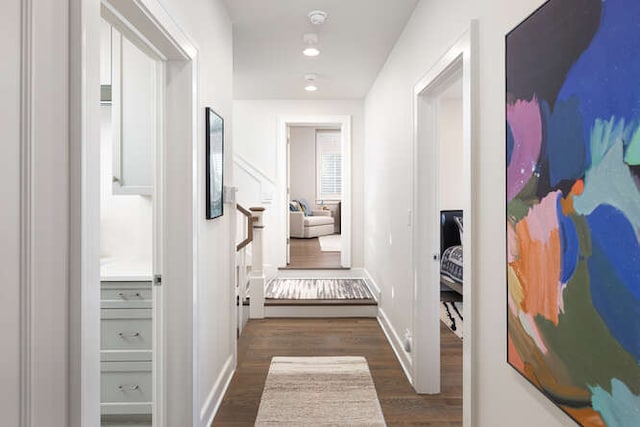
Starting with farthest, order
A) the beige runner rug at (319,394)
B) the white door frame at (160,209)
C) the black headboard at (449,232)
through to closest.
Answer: the black headboard at (449,232) → the beige runner rug at (319,394) → the white door frame at (160,209)

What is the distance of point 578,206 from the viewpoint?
106cm

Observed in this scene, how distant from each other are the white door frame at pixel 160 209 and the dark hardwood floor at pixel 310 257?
3.70 meters

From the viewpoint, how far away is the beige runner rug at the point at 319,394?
99.7 inches

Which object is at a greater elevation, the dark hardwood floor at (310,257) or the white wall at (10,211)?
the white wall at (10,211)

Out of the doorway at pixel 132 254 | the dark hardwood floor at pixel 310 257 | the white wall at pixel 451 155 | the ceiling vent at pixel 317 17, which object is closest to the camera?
the doorway at pixel 132 254

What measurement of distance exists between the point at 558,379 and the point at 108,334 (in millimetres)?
2144

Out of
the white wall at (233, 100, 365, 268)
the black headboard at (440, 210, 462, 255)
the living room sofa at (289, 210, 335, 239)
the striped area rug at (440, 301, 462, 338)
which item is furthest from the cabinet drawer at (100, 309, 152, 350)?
the living room sofa at (289, 210, 335, 239)

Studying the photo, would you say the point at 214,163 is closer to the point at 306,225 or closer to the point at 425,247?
the point at 425,247

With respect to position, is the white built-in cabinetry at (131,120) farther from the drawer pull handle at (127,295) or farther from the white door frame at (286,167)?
the white door frame at (286,167)

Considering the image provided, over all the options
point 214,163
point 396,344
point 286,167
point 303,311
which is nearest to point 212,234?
point 214,163

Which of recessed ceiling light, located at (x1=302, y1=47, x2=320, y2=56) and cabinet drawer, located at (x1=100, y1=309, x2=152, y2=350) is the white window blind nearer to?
recessed ceiling light, located at (x1=302, y1=47, x2=320, y2=56)

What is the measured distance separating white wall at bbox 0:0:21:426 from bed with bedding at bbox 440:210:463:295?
175 inches

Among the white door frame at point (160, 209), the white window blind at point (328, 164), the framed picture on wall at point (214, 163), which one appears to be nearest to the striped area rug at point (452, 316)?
the framed picture on wall at point (214, 163)

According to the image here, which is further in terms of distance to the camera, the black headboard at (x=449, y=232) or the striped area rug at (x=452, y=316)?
the black headboard at (x=449, y=232)
